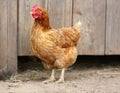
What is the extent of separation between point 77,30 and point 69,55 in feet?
1.21

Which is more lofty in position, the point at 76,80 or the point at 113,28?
the point at 113,28

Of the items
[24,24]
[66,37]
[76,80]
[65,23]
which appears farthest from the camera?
[65,23]

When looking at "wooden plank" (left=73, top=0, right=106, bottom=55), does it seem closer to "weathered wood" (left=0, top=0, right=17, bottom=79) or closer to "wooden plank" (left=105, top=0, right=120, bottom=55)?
"wooden plank" (left=105, top=0, right=120, bottom=55)

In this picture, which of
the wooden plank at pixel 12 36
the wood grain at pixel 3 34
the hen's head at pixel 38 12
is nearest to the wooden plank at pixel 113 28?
the hen's head at pixel 38 12

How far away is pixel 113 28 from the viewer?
6500 mm

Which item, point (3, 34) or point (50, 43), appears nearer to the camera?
point (50, 43)

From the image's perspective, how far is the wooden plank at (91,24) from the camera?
6.36 metres

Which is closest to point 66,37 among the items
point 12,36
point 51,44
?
point 51,44

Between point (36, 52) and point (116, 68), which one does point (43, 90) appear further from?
point (116, 68)

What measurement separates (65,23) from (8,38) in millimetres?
787

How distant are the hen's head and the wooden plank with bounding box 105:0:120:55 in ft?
3.46

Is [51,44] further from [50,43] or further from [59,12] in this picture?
[59,12]

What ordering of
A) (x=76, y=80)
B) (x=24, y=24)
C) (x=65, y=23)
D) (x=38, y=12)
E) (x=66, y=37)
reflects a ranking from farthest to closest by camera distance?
(x=65, y=23) < (x=24, y=24) < (x=76, y=80) < (x=66, y=37) < (x=38, y=12)

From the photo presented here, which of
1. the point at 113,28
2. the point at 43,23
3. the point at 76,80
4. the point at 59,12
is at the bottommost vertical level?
the point at 76,80
